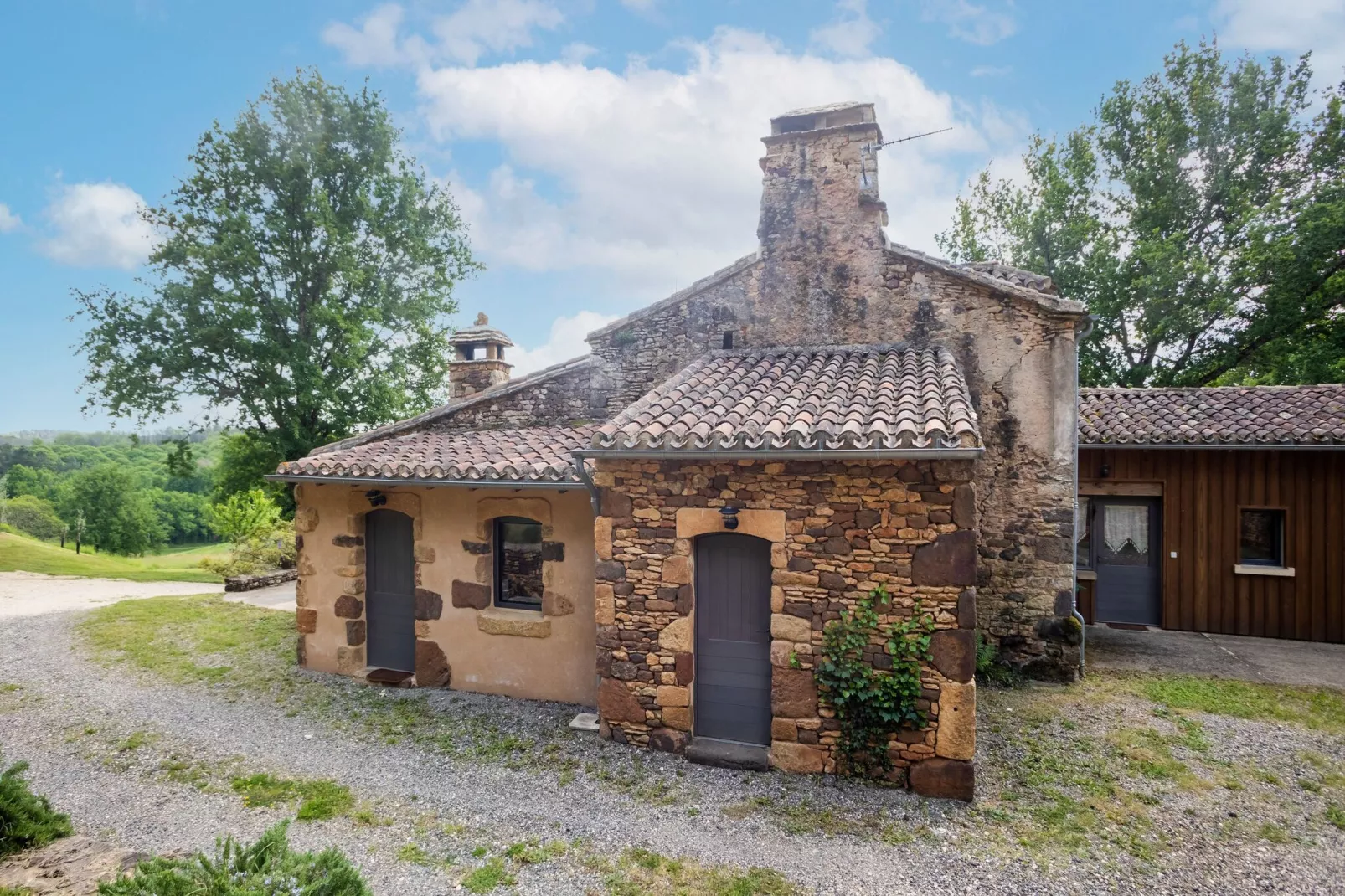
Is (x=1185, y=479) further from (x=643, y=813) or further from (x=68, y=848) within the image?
(x=68, y=848)

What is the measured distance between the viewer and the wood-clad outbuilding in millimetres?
9805

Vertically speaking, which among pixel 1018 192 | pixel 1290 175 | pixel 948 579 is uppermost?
pixel 1018 192

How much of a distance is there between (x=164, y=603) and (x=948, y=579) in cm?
1511

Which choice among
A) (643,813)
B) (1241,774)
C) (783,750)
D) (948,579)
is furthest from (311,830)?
(1241,774)

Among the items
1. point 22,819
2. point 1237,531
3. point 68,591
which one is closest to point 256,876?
point 22,819

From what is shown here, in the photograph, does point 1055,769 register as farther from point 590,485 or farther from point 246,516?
point 246,516

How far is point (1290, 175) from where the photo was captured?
51.5 ft

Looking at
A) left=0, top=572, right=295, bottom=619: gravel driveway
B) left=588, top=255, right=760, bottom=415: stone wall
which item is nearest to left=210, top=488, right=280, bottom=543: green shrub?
left=0, top=572, right=295, bottom=619: gravel driveway

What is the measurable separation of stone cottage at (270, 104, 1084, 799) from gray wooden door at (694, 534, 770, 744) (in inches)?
1.0

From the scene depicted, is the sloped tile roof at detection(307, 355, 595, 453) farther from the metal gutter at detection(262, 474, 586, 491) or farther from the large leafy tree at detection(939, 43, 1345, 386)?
the large leafy tree at detection(939, 43, 1345, 386)

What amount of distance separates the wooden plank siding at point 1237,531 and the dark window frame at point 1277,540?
0.11ft

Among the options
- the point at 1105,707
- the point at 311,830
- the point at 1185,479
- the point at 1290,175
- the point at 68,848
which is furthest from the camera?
the point at 1290,175

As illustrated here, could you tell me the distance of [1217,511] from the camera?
10.4 m

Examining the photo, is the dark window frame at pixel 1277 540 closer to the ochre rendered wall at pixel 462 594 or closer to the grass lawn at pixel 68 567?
the ochre rendered wall at pixel 462 594
